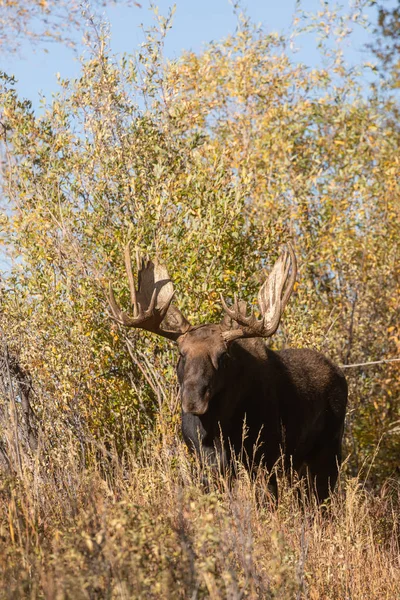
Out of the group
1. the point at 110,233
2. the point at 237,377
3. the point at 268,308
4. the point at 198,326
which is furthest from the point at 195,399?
the point at 110,233

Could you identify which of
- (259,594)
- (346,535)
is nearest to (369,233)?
(346,535)

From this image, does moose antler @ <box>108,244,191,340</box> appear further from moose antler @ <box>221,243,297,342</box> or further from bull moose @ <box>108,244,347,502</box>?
moose antler @ <box>221,243,297,342</box>

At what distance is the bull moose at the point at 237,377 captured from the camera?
9273 mm

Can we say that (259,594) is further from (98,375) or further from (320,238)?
(320,238)

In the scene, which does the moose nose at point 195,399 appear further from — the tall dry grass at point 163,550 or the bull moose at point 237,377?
the tall dry grass at point 163,550

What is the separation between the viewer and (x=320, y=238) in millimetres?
16484

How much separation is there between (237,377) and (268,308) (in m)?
0.79

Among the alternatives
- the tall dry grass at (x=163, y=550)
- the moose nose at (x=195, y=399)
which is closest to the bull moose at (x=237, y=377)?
the moose nose at (x=195, y=399)

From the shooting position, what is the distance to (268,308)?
32.7 feet

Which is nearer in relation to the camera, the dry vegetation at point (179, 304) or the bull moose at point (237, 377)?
the dry vegetation at point (179, 304)

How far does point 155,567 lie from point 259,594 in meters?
0.87

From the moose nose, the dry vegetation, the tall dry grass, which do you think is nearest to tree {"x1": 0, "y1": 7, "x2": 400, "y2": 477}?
the dry vegetation

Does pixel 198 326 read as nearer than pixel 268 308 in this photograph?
Yes

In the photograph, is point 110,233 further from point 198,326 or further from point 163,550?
point 163,550
